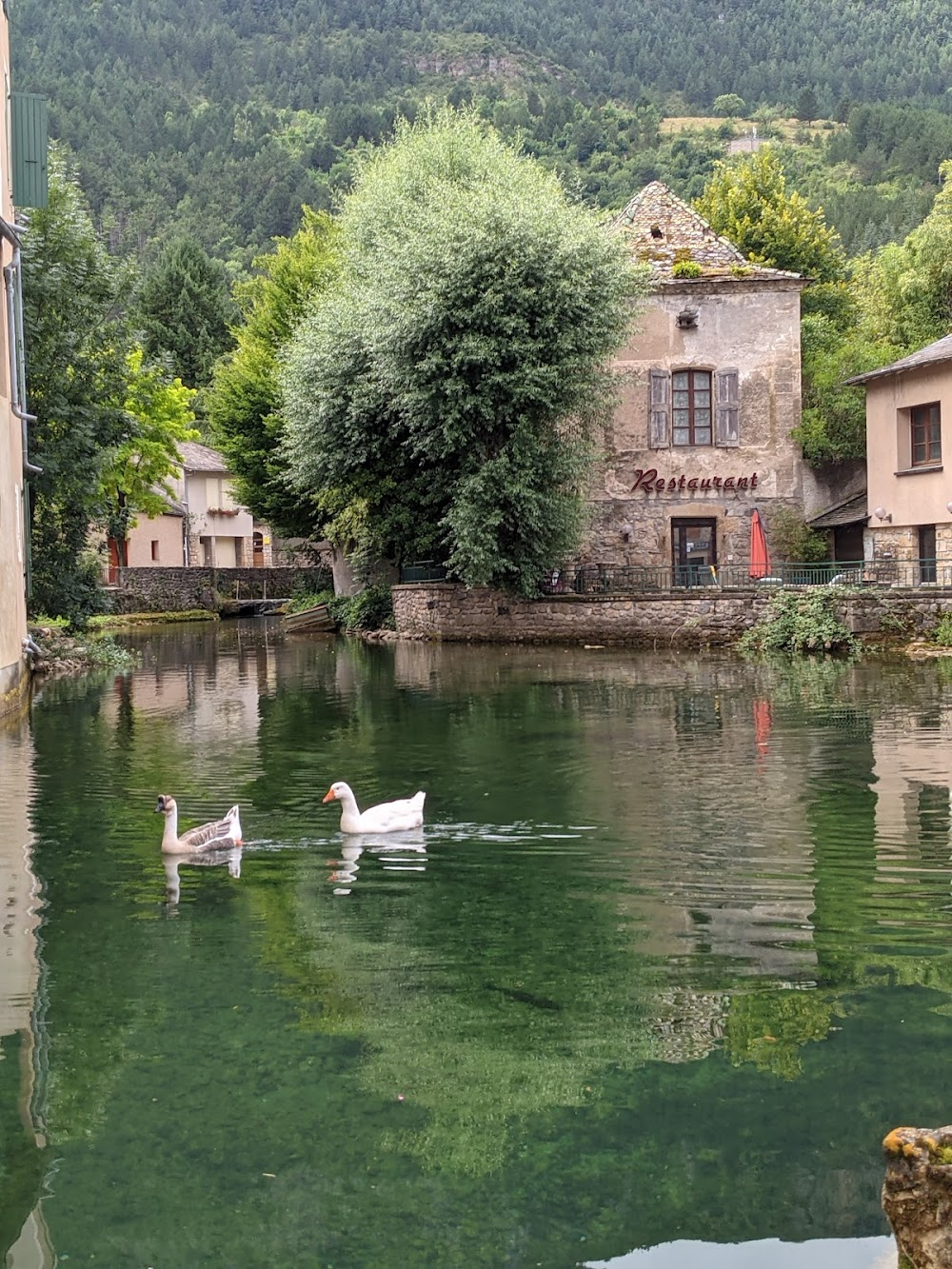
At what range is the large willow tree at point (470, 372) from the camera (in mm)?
34188

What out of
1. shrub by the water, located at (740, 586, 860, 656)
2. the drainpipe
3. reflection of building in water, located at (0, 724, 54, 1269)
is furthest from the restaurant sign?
reflection of building in water, located at (0, 724, 54, 1269)

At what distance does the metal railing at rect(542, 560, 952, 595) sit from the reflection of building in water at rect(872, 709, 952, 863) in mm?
15067

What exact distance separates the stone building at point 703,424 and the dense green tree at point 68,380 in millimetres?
16176

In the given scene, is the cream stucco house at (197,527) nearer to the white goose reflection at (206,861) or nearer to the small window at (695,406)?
the small window at (695,406)

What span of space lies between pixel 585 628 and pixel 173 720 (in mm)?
17052

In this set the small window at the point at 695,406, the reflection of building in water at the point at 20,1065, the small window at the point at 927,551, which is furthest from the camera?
the small window at the point at 695,406

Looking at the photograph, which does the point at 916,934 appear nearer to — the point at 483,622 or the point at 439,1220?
the point at 439,1220

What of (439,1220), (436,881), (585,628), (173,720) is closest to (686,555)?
(585,628)

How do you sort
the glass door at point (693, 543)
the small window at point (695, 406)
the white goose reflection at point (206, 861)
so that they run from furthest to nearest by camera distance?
the glass door at point (693, 543) → the small window at point (695, 406) → the white goose reflection at point (206, 861)

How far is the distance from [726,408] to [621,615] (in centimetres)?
869

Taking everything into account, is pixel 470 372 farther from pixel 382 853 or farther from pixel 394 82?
pixel 394 82

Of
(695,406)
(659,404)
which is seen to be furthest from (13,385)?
(695,406)

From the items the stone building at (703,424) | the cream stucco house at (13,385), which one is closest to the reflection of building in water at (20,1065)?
the cream stucco house at (13,385)

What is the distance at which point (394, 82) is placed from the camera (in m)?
172
